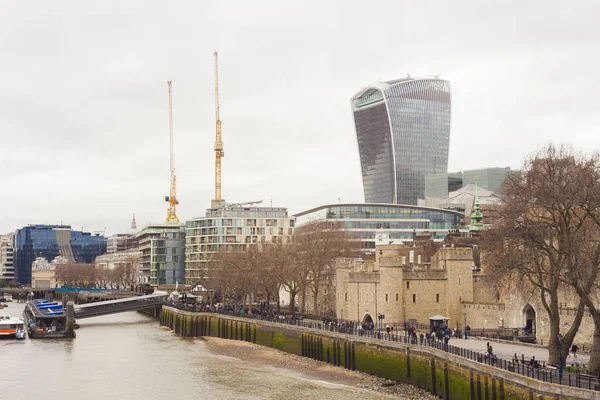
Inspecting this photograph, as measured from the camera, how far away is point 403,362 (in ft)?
182

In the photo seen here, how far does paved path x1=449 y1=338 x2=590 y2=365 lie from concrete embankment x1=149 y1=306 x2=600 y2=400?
463cm

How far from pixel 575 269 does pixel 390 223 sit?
124 metres

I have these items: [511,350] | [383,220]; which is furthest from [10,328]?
[383,220]

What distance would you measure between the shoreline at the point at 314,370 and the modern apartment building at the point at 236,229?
8434cm

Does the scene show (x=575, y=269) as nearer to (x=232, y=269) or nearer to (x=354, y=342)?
(x=354, y=342)

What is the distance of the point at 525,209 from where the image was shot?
49906mm

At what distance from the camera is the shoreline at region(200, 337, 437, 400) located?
172ft


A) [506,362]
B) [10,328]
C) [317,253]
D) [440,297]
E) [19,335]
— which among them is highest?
[317,253]

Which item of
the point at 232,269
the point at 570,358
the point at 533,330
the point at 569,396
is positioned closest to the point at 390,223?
the point at 232,269

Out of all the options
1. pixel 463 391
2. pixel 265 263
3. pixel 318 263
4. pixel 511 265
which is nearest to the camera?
pixel 463 391

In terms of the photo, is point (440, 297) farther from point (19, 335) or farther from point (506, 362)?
point (19, 335)

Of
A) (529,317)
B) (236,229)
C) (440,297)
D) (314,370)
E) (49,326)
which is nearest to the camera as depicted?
(314,370)

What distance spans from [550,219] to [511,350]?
11.3 m

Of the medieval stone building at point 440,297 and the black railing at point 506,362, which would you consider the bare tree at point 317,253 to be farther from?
the black railing at point 506,362
